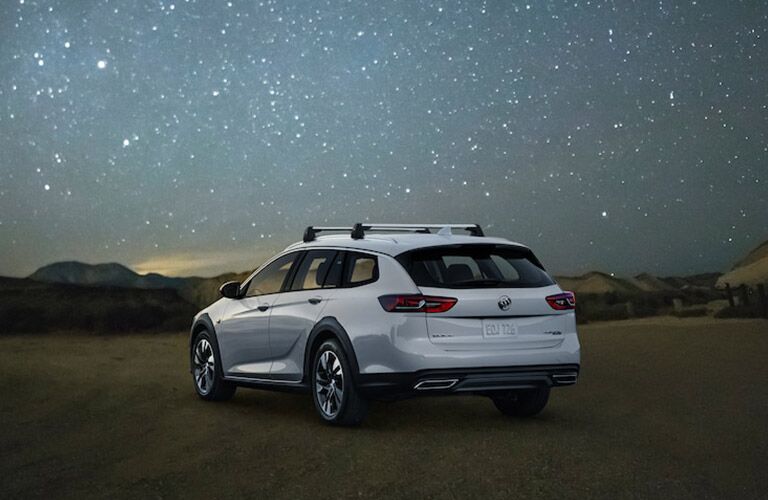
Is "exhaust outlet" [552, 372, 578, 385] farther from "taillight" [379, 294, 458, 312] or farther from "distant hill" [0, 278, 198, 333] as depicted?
"distant hill" [0, 278, 198, 333]

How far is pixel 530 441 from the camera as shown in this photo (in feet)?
27.9

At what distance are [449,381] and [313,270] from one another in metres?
2.21

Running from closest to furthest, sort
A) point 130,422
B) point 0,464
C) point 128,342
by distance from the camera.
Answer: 1. point 0,464
2. point 130,422
3. point 128,342

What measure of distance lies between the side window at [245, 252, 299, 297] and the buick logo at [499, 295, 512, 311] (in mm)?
2657

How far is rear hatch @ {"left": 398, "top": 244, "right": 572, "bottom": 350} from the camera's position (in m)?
8.64

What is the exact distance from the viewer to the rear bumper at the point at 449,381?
8539 millimetres

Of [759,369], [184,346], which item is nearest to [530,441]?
[759,369]

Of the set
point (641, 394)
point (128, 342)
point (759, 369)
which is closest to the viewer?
point (641, 394)

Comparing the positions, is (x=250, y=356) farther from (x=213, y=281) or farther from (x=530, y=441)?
(x=213, y=281)

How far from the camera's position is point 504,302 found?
8773 millimetres

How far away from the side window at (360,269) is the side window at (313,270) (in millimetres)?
335

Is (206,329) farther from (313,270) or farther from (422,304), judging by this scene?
(422,304)

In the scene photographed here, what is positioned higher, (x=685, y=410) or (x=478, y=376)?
(x=478, y=376)

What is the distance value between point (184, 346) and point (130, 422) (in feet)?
42.0
